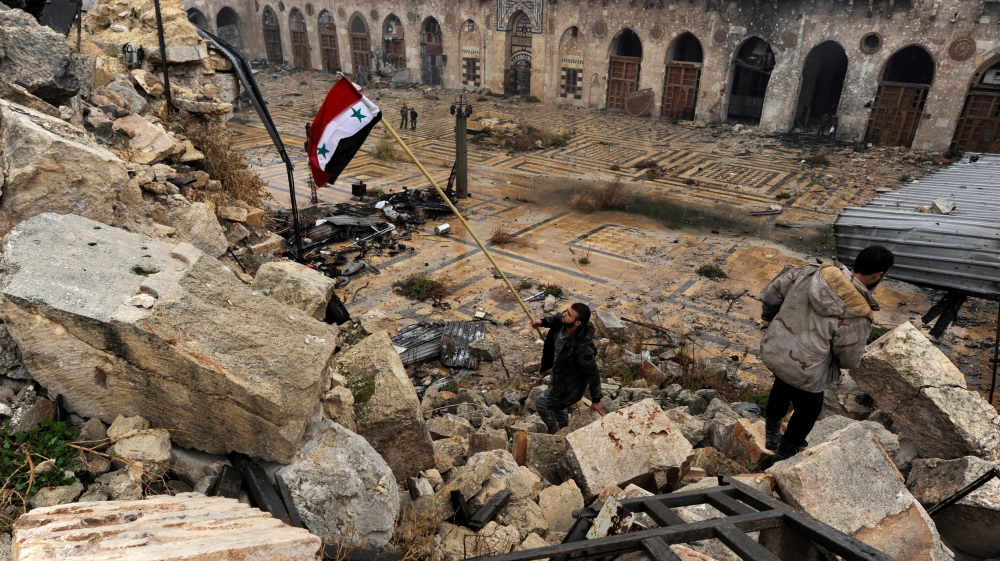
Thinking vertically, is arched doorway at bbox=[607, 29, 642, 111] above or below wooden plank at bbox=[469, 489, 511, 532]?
above

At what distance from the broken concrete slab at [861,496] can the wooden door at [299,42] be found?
112 feet

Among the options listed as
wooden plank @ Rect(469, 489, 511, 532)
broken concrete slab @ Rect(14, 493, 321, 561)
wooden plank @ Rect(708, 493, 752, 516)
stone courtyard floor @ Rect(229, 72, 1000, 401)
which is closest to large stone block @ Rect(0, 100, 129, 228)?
broken concrete slab @ Rect(14, 493, 321, 561)

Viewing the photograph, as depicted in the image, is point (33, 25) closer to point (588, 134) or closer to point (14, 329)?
point (14, 329)

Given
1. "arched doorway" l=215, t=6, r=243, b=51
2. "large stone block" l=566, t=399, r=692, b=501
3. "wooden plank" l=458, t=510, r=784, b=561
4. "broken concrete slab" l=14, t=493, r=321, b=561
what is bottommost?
"large stone block" l=566, t=399, r=692, b=501

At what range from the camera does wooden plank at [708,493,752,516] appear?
2859 millimetres

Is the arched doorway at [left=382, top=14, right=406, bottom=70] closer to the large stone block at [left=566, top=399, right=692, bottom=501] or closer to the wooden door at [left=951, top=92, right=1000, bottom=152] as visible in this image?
the wooden door at [left=951, top=92, right=1000, bottom=152]

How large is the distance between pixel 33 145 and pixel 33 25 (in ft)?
8.54

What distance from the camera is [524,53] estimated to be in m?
25.3

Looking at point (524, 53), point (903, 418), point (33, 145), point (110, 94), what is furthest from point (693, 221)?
point (524, 53)

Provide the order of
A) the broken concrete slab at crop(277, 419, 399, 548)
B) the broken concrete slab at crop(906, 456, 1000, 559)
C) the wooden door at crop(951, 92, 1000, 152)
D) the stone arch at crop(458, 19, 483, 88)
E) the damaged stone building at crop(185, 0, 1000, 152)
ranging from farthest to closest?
the stone arch at crop(458, 19, 483, 88)
the damaged stone building at crop(185, 0, 1000, 152)
the wooden door at crop(951, 92, 1000, 152)
the broken concrete slab at crop(906, 456, 1000, 559)
the broken concrete slab at crop(277, 419, 399, 548)

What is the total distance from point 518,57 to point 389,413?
79.6 ft

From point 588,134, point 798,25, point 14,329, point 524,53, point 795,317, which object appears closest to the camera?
point 14,329

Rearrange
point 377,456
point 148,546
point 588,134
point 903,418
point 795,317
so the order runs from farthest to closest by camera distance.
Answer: point 588,134 → point 903,418 → point 795,317 → point 377,456 → point 148,546

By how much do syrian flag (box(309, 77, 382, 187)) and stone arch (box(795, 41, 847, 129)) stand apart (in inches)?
708
